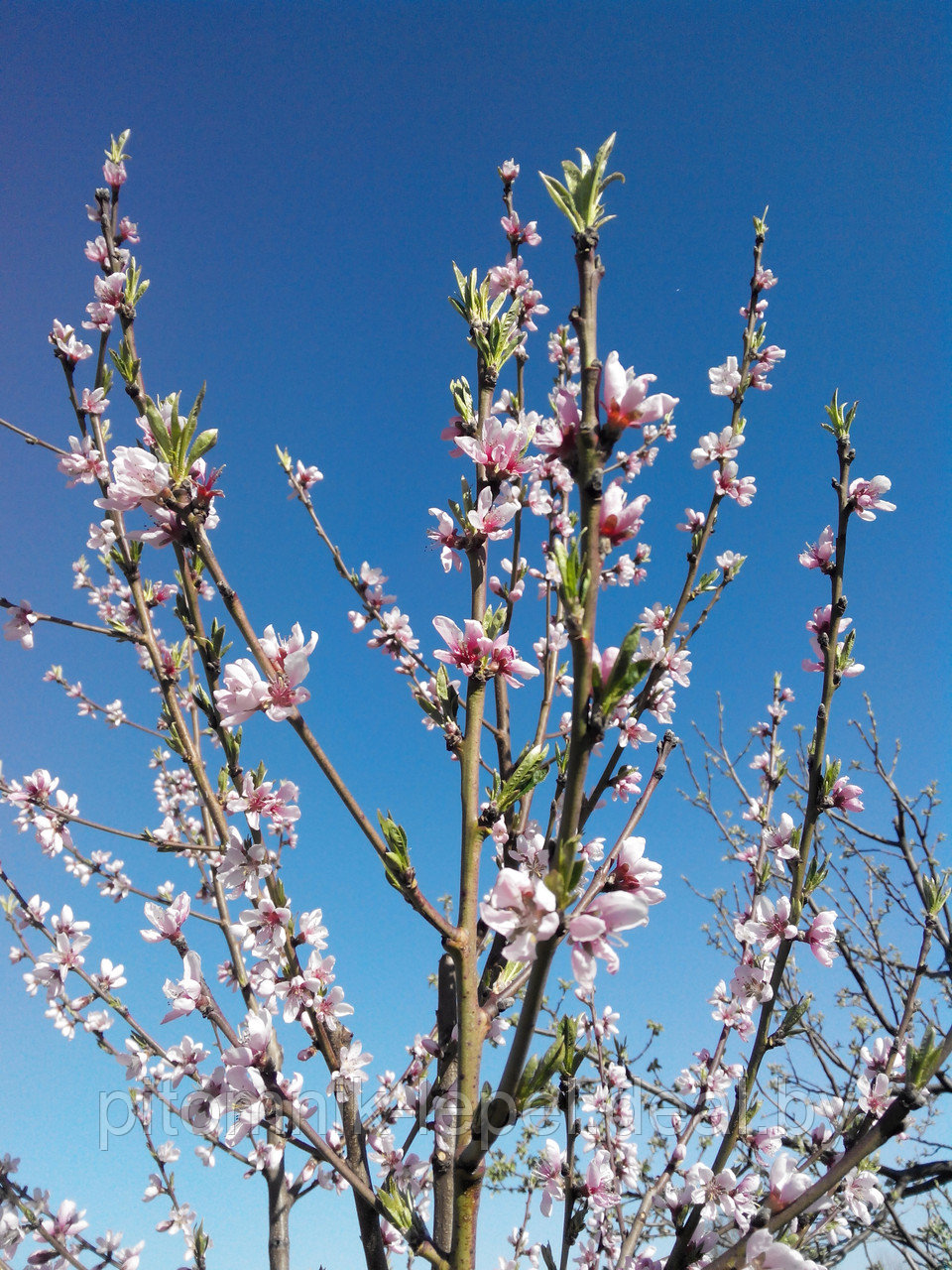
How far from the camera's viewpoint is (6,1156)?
11.0 ft

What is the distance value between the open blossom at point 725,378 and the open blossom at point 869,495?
0.79 m

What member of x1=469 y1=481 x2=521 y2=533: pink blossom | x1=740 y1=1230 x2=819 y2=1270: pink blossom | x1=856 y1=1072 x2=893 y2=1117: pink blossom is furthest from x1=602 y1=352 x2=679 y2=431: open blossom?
x1=856 y1=1072 x2=893 y2=1117: pink blossom

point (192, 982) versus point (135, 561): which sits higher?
point (135, 561)

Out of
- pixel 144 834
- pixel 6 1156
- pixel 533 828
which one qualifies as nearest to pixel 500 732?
pixel 533 828

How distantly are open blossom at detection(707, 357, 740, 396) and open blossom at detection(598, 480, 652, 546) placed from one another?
2195 millimetres

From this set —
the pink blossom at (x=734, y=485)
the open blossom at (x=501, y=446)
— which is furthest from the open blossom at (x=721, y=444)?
the open blossom at (x=501, y=446)

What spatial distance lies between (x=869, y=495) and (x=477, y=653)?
1.76 m

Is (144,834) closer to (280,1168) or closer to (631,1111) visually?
(280,1168)

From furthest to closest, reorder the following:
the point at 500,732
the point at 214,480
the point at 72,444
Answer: the point at 72,444 → the point at 500,732 → the point at 214,480

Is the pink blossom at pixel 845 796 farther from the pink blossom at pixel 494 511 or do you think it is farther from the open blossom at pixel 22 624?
the open blossom at pixel 22 624

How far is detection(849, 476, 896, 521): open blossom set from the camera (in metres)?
2.68

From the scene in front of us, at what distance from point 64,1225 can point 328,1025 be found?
8.41 feet

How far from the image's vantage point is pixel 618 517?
4.51 ft

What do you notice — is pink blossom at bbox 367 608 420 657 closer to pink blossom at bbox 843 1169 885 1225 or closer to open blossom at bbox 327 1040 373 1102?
open blossom at bbox 327 1040 373 1102
